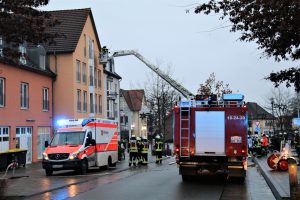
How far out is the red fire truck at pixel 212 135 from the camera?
56.5ft

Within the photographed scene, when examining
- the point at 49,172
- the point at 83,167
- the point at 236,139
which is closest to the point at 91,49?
the point at 49,172

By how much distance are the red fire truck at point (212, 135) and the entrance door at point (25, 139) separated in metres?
18.3

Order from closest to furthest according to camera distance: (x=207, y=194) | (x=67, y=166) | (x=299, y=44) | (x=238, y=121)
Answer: (x=299, y=44)
(x=207, y=194)
(x=238, y=121)
(x=67, y=166)

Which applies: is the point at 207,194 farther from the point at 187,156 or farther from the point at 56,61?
the point at 56,61

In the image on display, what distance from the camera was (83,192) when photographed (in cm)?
1543

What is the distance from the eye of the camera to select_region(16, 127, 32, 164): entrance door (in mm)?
33219

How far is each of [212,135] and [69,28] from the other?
29.7 meters

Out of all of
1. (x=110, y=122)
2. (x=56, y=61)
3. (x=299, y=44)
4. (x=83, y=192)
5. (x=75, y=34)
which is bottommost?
(x=83, y=192)

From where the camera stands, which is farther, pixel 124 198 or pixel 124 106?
pixel 124 106

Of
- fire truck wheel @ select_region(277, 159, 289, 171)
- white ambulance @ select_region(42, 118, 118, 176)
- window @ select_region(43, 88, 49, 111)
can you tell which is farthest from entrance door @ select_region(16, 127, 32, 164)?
fire truck wheel @ select_region(277, 159, 289, 171)

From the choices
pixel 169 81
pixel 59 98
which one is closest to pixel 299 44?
pixel 59 98

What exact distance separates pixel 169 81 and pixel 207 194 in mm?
31757

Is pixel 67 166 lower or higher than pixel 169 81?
lower

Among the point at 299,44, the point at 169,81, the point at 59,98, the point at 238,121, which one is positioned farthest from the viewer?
the point at 169,81
